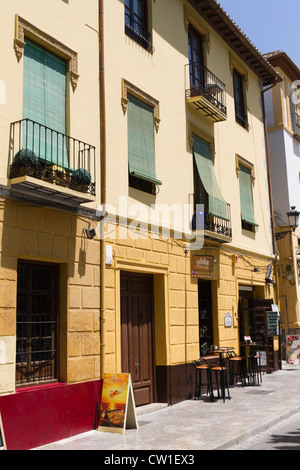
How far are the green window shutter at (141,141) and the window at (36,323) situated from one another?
10.7ft

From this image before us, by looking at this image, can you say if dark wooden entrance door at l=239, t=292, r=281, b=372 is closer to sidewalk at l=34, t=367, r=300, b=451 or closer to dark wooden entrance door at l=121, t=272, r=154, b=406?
sidewalk at l=34, t=367, r=300, b=451

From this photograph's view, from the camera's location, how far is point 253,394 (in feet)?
42.2

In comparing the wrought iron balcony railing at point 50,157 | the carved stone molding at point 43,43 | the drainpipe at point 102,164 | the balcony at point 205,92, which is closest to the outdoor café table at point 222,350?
the drainpipe at point 102,164

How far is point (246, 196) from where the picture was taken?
17.0 meters

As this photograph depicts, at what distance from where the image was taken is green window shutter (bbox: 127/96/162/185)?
11070mm

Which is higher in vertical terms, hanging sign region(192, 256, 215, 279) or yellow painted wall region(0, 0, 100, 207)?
yellow painted wall region(0, 0, 100, 207)

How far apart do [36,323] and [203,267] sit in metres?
5.89

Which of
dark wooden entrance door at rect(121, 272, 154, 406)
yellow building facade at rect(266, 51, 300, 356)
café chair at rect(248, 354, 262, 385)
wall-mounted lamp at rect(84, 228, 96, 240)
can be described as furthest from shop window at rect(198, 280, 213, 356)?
yellow building facade at rect(266, 51, 300, 356)

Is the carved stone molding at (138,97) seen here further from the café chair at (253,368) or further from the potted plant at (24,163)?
the café chair at (253,368)

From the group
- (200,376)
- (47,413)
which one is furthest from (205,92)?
(47,413)

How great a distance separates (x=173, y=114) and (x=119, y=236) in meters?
4.13

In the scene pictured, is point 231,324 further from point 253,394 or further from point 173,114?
point 173,114

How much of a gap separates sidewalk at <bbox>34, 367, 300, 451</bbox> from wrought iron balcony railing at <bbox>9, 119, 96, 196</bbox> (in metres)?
4.17

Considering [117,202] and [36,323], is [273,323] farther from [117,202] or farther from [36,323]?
[36,323]
